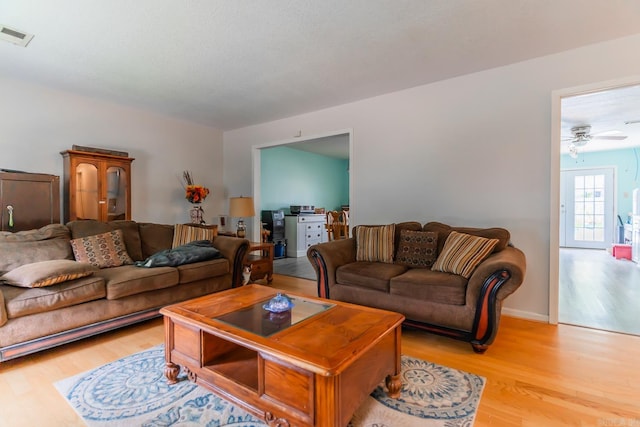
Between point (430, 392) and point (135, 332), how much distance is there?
7.80ft

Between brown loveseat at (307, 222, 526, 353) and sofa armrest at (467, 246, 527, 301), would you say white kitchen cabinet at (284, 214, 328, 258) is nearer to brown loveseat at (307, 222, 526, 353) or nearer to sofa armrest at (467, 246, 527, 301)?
brown loveseat at (307, 222, 526, 353)

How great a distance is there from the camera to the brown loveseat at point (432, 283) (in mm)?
2170

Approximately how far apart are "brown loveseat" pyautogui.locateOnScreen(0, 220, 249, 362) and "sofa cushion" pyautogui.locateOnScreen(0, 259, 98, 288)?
2cm

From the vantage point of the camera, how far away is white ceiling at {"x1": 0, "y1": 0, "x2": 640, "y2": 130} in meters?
2.13

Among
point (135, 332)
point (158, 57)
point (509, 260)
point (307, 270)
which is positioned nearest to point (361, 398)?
point (509, 260)

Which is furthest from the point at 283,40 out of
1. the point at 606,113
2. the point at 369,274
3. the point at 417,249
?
the point at 606,113

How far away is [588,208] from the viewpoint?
24.2ft

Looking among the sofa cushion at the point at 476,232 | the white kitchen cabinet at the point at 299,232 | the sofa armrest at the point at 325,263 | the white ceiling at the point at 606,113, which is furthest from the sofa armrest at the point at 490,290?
the white kitchen cabinet at the point at 299,232

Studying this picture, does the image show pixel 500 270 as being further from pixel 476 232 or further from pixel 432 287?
pixel 476 232

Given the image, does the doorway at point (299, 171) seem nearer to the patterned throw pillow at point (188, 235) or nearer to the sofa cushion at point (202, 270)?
the patterned throw pillow at point (188, 235)

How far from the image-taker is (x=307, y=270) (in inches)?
201

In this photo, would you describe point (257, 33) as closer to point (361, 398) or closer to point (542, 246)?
point (361, 398)

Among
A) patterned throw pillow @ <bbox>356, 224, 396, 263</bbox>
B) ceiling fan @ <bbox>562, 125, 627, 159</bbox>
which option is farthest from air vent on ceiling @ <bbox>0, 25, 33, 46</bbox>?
ceiling fan @ <bbox>562, 125, 627, 159</bbox>

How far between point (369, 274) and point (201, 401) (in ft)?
5.26
